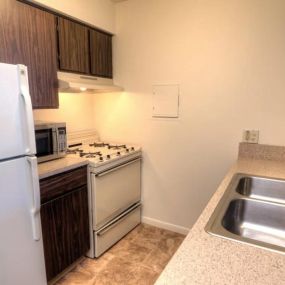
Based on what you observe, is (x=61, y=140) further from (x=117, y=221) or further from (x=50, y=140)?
(x=117, y=221)

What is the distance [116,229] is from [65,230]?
65cm

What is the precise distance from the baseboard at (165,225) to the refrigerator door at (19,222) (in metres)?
1.46

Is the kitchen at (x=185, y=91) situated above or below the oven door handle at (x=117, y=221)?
above

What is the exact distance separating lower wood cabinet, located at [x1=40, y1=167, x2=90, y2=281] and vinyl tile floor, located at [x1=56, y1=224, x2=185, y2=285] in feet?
0.47

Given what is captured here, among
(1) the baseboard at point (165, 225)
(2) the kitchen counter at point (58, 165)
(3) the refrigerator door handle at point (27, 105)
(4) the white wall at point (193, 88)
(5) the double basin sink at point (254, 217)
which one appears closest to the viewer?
(5) the double basin sink at point (254, 217)

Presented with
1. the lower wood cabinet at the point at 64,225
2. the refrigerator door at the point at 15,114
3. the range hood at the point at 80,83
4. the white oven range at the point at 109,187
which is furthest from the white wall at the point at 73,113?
the refrigerator door at the point at 15,114

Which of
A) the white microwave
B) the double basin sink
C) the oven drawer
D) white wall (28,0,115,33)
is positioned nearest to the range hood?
the white microwave

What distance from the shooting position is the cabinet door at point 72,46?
6.47 feet

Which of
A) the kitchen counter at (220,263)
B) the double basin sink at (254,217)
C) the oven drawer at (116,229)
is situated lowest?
the oven drawer at (116,229)

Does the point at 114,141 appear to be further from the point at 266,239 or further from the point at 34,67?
the point at 266,239

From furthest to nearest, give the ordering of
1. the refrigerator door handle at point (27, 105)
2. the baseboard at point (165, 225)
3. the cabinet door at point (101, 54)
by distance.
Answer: the baseboard at point (165, 225), the cabinet door at point (101, 54), the refrigerator door handle at point (27, 105)

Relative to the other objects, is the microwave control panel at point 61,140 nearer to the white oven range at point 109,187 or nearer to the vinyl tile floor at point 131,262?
the white oven range at point 109,187

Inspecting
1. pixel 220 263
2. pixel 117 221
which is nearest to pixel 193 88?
pixel 117 221

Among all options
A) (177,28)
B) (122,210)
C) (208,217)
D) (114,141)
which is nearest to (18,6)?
(177,28)
